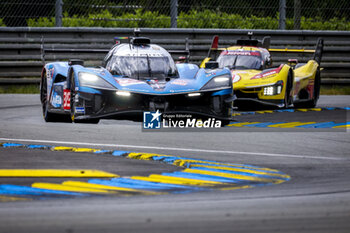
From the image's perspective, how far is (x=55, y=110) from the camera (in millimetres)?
10609

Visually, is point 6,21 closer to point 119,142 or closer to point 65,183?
point 119,142

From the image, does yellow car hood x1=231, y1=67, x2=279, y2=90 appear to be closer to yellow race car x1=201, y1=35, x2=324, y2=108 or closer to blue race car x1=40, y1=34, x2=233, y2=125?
yellow race car x1=201, y1=35, x2=324, y2=108

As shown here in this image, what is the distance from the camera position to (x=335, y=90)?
58.1 feet

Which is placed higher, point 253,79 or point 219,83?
point 219,83

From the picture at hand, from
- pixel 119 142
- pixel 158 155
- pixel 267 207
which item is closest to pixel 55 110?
pixel 119 142

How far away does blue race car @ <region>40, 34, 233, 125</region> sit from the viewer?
30.9 ft

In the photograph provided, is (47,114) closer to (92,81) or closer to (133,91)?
(92,81)

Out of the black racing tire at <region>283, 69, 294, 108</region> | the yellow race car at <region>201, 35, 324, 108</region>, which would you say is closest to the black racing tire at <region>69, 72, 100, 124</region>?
the yellow race car at <region>201, 35, 324, 108</region>

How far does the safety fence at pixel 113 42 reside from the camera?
659 inches

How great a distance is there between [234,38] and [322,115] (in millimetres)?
5858

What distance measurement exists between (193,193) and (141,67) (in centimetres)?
541

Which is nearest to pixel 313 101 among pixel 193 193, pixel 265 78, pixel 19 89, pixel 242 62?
pixel 242 62

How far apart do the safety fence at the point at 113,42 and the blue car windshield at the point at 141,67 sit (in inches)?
231

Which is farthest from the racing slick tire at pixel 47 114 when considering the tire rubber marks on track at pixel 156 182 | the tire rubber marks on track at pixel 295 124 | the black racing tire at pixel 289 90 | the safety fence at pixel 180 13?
the safety fence at pixel 180 13
